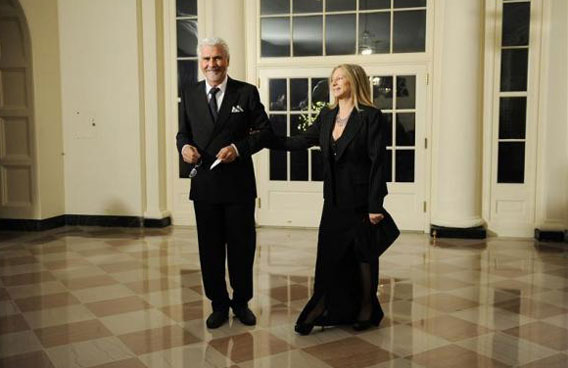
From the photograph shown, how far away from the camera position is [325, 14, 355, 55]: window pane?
7.13m

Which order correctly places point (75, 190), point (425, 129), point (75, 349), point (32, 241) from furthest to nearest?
1. point (75, 190)
2. point (425, 129)
3. point (32, 241)
4. point (75, 349)

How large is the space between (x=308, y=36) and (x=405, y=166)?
1936 millimetres

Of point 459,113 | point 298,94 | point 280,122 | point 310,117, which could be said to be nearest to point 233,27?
point 298,94

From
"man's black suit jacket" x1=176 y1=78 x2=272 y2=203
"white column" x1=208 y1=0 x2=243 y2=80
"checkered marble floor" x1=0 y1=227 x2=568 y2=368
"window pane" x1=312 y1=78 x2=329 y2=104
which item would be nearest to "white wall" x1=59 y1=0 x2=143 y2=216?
"white column" x1=208 y1=0 x2=243 y2=80

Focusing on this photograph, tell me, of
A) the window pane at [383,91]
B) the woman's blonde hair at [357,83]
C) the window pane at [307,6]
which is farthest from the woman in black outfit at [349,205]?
the window pane at [307,6]

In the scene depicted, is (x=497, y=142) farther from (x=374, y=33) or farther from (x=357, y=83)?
(x=357, y=83)

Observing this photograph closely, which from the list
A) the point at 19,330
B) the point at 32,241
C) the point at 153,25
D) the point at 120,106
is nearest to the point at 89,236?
the point at 32,241

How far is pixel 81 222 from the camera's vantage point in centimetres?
759

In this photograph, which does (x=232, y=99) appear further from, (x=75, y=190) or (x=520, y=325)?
(x=75, y=190)

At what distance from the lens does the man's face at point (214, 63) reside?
11.2 ft

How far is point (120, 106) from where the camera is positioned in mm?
7355

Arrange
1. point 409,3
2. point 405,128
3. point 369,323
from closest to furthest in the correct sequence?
1. point 369,323
2. point 409,3
3. point 405,128

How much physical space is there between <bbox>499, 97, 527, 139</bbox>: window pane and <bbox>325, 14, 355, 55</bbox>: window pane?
72.1 inches

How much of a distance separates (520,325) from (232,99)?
2.23 m
